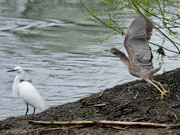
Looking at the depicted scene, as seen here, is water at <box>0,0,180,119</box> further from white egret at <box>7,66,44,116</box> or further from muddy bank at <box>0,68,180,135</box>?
muddy bank at <box>0,68,180,135</box>

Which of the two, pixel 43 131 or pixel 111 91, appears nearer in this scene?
pixel 43 131

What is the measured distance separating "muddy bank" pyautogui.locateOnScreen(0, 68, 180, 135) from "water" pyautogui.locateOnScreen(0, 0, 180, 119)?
6.86 feet

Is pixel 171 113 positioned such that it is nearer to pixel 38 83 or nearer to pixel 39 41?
pixel 38 83

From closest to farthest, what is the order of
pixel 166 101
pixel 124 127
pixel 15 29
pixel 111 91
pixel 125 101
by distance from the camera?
1. pixel 124 127
2. pixel 166 101
3. pixel 125 101
4. pixel 111 91
5. pixel 15 29

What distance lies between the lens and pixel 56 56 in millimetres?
12305

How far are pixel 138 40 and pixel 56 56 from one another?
7.33 m

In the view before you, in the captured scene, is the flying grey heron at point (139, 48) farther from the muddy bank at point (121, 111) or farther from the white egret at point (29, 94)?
the white egret at point (29, 94)

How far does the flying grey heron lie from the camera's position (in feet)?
16.6

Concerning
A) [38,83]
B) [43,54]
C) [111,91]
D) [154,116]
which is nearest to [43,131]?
[154,116]

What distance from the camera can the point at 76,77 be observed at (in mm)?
10414

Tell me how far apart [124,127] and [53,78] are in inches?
221

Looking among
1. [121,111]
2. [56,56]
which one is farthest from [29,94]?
[56,56]

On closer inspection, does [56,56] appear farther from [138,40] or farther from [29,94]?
[138,40]

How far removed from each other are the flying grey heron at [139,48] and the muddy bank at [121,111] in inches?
11.7
